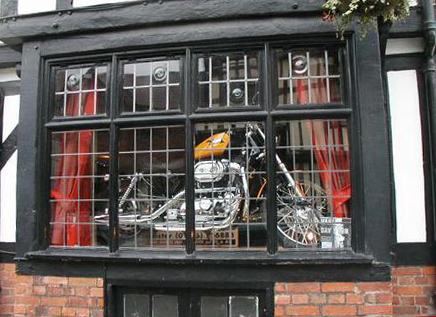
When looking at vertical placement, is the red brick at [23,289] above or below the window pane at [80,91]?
below

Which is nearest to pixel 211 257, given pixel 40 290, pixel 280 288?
pixel 280 288

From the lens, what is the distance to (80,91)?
4.21 meters

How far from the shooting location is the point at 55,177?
166 inches

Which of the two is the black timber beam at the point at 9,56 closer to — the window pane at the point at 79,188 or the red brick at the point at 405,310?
the window pane at the point at 79,188

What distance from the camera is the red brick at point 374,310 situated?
3.51m

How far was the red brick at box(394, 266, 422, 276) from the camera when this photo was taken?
3.94 m

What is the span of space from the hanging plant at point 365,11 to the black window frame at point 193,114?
282 millimetres

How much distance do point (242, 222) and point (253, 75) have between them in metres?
1.42

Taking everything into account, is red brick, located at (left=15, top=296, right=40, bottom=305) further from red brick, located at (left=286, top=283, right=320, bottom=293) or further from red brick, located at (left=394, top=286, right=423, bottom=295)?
red brick, located at (left=394, top=286, right=423, bottom=295)

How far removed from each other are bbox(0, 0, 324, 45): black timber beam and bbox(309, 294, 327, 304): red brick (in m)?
2.55

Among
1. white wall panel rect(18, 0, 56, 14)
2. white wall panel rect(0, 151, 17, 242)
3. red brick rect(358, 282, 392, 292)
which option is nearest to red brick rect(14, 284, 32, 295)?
white wall panel rect(0, 151, 17, 242)

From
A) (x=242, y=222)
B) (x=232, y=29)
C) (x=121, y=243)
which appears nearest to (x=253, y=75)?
(x=232, y=29)

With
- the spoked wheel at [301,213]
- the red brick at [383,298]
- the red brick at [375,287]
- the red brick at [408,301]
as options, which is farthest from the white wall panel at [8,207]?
the red brick at [408,301]

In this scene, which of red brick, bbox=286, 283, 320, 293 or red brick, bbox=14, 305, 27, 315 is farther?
red brick, bbox=14, 305, 27, 315
